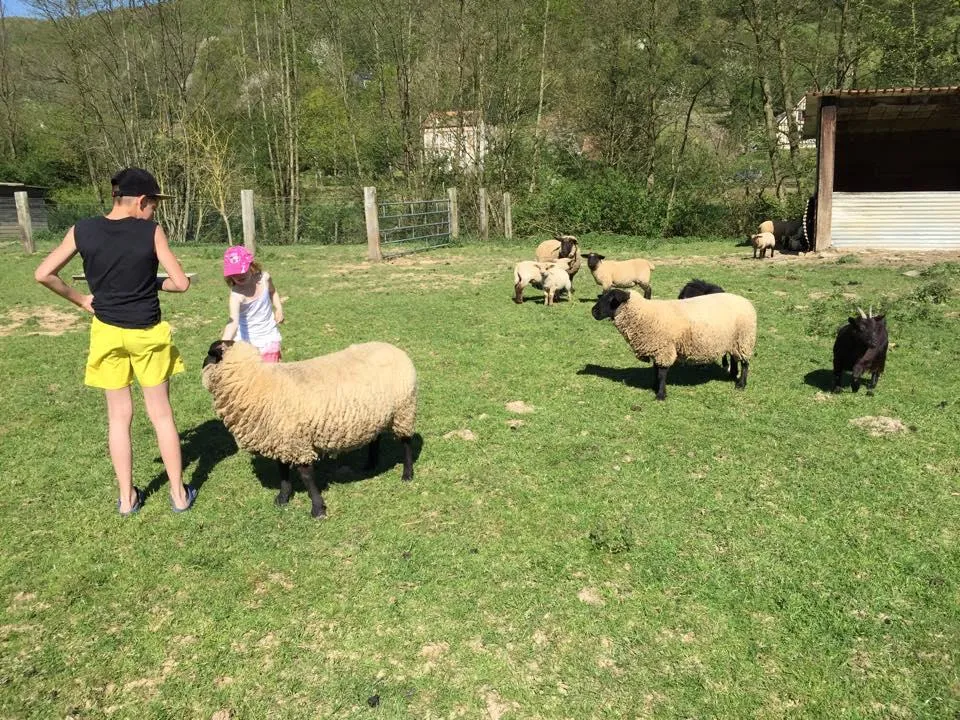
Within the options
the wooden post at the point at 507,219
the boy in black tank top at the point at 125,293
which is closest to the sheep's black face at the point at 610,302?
the boy in black tank top at the point at 125,293

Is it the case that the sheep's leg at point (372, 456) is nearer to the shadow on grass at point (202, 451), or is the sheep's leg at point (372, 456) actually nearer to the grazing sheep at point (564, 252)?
the shadow on grass at point (202, 451)

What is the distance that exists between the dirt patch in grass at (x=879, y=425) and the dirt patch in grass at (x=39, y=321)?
401 inches

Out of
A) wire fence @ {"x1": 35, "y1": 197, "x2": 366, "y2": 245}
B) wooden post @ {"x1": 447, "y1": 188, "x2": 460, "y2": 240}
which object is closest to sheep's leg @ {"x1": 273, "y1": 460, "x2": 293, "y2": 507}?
wooden post @ {"x1": 447, "y1": 188, "x2": 460, "y2": 240}

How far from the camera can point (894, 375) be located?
22.2 feet

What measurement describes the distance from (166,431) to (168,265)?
Result: 108cm

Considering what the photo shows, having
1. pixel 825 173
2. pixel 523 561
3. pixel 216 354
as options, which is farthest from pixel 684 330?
pixel 825 173

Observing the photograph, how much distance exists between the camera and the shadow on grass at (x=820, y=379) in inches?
258

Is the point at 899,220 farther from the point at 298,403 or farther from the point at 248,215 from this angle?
the point at 298,403

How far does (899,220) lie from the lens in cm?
1633

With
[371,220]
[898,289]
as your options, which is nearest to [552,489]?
[898,289]

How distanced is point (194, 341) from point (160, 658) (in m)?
6.62

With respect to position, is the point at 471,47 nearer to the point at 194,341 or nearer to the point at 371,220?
the point at 371,220

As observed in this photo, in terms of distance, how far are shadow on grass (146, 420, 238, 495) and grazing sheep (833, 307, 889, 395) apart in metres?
5.71

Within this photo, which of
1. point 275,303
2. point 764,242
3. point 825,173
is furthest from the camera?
point 825,173
